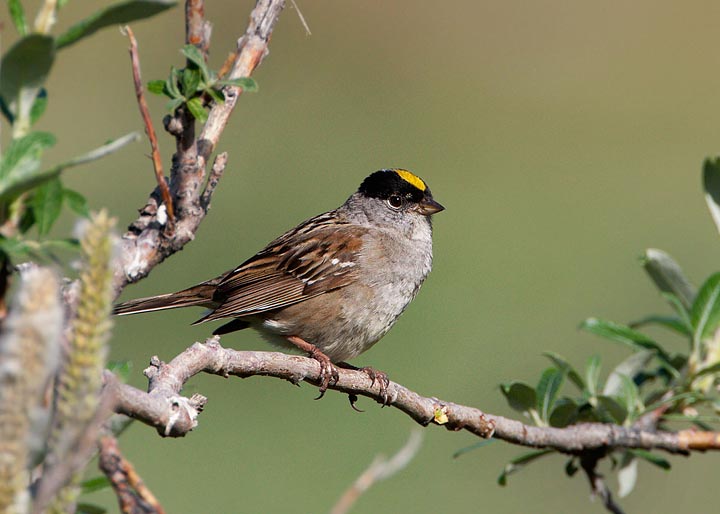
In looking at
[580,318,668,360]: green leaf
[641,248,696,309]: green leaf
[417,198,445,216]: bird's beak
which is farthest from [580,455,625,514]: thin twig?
[417,198,445,216]: bird's beak

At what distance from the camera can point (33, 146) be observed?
1.08 metres

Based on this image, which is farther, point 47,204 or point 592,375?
point 592,375

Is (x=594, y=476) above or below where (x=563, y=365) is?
below

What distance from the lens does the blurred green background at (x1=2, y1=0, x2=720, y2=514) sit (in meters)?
5.95

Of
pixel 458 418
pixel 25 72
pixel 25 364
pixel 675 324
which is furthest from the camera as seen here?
pixel 675 324

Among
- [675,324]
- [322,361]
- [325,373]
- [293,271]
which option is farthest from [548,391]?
[293,271]

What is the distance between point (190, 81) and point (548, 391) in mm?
1233

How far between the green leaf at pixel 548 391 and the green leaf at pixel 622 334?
16 cm

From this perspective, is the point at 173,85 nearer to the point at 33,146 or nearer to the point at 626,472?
the point at 33,146

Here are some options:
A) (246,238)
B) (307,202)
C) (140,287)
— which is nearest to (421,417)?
(140,287)

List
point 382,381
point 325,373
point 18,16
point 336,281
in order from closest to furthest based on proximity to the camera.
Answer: point 18,16 < point 382,381 < point 325,373 < point 336,281

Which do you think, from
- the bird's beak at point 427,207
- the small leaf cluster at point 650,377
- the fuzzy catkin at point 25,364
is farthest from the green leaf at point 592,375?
the fuzzy catkin at point 25,364

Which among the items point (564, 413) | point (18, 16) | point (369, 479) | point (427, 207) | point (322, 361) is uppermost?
point (427, 207)

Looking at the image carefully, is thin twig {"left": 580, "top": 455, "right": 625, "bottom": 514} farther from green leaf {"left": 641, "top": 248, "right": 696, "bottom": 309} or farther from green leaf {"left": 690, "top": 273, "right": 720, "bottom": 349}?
green leaf {"left": 641, "top": 248, "right": 696, "bottom": 309}
